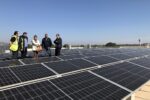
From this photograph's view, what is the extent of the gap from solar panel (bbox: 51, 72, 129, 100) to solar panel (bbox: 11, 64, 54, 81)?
2.39ft

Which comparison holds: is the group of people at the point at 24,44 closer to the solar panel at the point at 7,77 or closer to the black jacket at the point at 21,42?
the black jacket at the point at 21,42

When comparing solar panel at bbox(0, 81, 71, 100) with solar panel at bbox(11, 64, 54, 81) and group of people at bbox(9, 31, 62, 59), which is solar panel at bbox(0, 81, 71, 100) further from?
A: group of people at bbox(9, 31, 62, 59)

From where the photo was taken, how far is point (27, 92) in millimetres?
5195

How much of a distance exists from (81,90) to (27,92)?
1.65 m

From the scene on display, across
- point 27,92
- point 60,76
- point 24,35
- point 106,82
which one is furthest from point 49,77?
point 24,35

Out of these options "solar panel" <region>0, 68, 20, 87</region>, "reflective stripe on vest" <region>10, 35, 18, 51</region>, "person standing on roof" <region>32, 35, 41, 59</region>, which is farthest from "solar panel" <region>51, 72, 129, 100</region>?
"person standing on roof" <region>32, 35, 41, 59</region>

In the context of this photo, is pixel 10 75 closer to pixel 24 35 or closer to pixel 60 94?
pixel 60 94

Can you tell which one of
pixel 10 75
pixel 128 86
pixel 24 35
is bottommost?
pixel 128 86

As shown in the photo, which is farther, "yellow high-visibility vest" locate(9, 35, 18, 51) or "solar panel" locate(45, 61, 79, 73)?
"yellow high-visibility vest" locate(9, 35, 18, 51)

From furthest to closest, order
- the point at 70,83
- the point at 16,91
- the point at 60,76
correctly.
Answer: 1. the point at 60,76
2. the point at 70,83
3. the point at 16,91

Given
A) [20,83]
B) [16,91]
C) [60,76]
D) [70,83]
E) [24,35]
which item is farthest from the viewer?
[24,35]

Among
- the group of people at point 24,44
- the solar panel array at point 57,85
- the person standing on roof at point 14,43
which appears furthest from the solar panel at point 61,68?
the person standing on roof at point 14,43

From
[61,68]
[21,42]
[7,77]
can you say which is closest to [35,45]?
[21,42]

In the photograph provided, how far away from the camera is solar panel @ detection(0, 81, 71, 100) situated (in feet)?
15.8
